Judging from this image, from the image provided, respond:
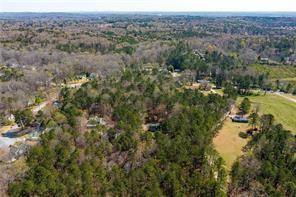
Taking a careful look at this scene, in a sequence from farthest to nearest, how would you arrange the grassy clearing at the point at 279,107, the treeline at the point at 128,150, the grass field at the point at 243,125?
the grassy clearing at the point at 279,107, the grass field at the point at 243,125, the treeline at the point at 128,150

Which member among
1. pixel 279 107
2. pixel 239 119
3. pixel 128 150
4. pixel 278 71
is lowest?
pixel 278 71

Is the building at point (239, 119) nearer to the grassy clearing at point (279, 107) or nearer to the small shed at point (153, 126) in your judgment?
the grassy clearing at point (279, 107)

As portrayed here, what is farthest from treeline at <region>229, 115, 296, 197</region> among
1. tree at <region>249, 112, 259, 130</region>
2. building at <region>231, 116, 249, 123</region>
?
building at <region>231, 116, 249, 123</region>

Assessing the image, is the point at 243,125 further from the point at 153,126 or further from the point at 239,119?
the point at 153,126

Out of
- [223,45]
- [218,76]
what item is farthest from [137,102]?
[223,45]

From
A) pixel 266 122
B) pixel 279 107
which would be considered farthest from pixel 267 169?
pixel 279 107

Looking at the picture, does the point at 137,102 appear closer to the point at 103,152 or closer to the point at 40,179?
the point at 103,152

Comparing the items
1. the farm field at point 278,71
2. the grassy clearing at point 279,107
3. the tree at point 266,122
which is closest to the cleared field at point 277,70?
the farm field at point 278,71

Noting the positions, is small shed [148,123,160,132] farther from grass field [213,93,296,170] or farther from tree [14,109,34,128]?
tree [14,109,34,128]
